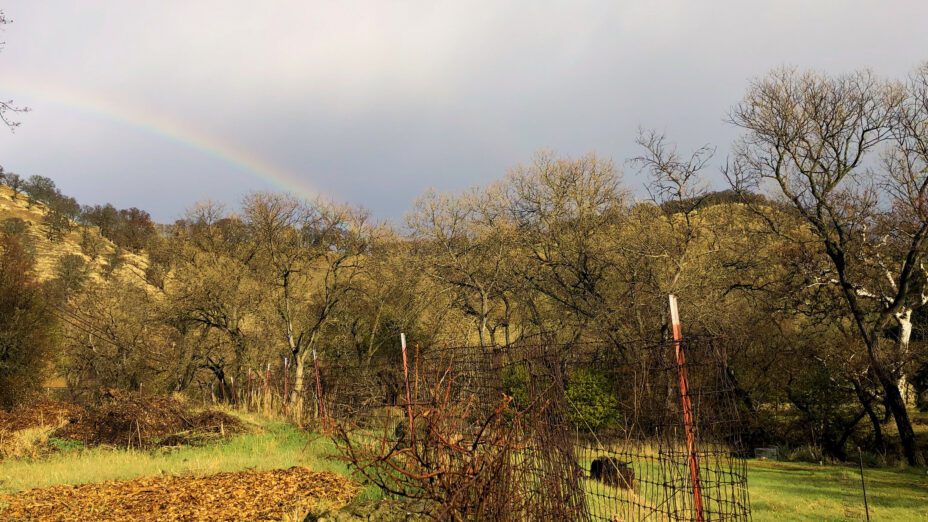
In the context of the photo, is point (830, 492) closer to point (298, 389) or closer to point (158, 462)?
point (158, 462)

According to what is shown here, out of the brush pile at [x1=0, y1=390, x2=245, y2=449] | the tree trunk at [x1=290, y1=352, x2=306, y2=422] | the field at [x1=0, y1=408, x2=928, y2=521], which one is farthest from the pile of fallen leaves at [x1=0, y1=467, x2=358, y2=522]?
the tree trunk at [x1=290, y1=352, x2=306, y2=422]

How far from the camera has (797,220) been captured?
20.8m

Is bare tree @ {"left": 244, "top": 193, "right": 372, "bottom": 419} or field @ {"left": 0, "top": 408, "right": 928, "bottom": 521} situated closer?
field @ {"left": 0, "top": 408, "right": 928, "bottom": 521}

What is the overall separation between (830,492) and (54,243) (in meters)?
75.5

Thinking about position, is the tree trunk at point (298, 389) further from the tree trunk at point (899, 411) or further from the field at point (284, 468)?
the tree trunk at point (899, 411)

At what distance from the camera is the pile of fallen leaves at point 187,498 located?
5973 millimetres

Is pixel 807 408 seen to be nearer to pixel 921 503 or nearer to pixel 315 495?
pixel 921 503

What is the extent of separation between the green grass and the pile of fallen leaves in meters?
0.57

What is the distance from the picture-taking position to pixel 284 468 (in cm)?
875

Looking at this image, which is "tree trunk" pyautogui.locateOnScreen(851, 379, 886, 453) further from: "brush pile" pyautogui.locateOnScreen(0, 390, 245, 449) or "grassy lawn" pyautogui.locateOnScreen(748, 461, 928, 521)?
"brush pile" pyautogui.locateOnScreen(0, 390, 245, 449)

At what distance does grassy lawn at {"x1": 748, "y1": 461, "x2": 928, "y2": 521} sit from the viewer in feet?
32.7

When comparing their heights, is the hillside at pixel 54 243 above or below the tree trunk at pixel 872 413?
above

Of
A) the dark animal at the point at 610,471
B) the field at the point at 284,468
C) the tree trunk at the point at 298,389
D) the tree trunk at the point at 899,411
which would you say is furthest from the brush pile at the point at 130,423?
the tree trunk at the point at 899,411

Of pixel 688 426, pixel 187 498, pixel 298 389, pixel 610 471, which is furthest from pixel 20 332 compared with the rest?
pixel 688 426
